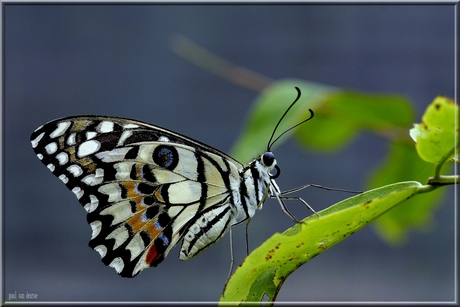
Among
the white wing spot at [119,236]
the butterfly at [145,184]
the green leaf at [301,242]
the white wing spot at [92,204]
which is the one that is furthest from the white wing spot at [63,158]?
the green leaf at [301,242]

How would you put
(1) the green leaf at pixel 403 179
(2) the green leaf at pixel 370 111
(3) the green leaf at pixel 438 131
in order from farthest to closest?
(1) the green leaf at pixel 403 179, (2) the green leaf at pixel 370 111, (3) the green leaf at pixel 438 131

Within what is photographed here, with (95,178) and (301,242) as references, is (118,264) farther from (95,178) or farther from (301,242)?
(301,242)

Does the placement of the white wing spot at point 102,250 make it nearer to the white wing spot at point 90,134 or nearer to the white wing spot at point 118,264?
the white wing spot at point 118,264

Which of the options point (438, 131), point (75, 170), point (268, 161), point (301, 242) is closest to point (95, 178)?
point (75, 170)

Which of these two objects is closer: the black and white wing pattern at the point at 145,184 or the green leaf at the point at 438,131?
the green leaf at the point at 438,131

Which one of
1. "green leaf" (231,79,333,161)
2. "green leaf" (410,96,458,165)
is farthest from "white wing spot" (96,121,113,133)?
"green leaf" (410,96,458,165)

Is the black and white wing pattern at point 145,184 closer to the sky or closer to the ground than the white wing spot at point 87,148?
closer to the ground

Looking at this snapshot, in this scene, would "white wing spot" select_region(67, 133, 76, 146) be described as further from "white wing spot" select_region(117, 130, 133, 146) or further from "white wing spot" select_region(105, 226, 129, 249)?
"white wing spot" select_region(105, 226, 129, 249)

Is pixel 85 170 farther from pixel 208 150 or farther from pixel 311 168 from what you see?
pixel 311 168
